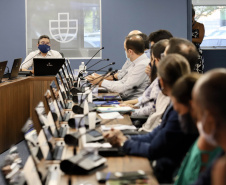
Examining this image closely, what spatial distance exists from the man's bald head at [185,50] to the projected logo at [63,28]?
19.0ft

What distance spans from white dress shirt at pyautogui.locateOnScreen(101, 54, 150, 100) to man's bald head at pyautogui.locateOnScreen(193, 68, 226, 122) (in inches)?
142

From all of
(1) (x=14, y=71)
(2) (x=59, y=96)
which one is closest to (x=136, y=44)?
(2) (x=59, y=96)

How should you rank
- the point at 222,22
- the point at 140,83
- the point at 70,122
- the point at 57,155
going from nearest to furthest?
the point at 57,155 < the point at 70,122 < the point at 140,83 < the point at 222,22

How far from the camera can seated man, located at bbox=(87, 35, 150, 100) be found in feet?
15.3

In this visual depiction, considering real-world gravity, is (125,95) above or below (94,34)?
below

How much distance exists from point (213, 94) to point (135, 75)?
3.69 meters

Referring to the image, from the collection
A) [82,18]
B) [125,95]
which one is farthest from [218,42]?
[125,95]

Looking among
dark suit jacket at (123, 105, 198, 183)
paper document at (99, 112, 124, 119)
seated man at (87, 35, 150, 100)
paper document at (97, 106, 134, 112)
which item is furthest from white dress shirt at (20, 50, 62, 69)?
dark suit jacket at (123, 105, 198, 183)

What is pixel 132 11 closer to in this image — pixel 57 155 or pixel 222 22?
pixel 222 22

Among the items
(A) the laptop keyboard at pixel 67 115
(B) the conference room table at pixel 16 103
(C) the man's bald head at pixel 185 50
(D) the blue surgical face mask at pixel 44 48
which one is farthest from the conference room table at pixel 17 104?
(D) the blue surgical face mask at pixel 44 48

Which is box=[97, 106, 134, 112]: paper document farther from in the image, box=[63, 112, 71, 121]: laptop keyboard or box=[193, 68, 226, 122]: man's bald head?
box=[193, 68, 226, 122]: man's bald head

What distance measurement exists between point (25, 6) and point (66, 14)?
2.65 feet

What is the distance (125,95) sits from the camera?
16.0ft

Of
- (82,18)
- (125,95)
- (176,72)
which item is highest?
(82,18)
